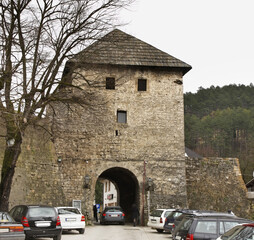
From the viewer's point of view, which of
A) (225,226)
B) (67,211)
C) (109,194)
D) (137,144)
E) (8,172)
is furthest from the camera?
(109,194)

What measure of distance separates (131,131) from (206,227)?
13.9 metres

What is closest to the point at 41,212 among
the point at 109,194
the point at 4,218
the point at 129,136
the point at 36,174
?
the point at 4,218

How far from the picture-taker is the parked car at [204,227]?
9742 millimetres

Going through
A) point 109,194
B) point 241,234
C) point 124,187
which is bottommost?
point 109,194

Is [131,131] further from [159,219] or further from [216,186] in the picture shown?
[159,219]

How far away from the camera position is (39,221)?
41.8ft

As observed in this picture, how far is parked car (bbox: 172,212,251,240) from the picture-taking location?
9.74 m

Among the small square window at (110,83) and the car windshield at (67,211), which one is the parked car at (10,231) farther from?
the small square window at (110,83)

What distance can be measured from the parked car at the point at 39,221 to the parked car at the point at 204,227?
4.29m

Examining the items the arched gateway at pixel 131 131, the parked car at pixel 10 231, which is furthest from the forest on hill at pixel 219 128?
the parked car at pixel 10 231

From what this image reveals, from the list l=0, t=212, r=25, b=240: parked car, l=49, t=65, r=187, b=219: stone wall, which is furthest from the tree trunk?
l=49, t=65, r=187, b=219: stone wall

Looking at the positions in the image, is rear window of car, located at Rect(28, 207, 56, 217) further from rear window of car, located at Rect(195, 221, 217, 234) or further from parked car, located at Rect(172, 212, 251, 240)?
rear window of car, located at Rect(195, 221, 217, 234)

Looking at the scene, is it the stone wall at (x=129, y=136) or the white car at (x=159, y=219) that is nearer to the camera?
the white car at (x=159, y=219)

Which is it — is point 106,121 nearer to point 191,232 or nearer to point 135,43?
point 135,43
